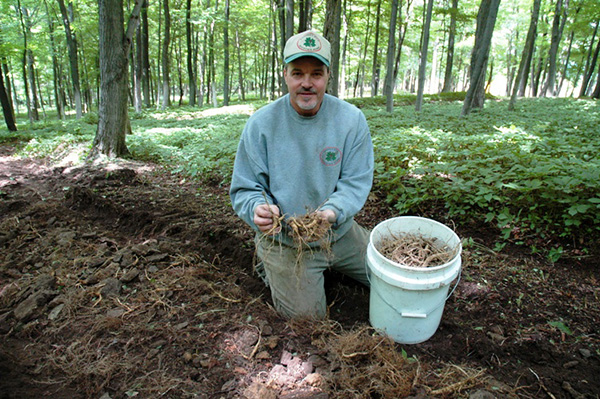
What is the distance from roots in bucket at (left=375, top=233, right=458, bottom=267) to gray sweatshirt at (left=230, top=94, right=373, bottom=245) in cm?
36

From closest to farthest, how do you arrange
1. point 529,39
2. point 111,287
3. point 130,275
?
point 111,287 < point 130,275 < point 529,39

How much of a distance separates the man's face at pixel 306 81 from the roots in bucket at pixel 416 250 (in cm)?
111

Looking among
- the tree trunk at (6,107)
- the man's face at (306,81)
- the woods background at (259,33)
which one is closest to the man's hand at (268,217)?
the man's face at (306,81)

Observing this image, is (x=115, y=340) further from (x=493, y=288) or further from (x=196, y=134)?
(x=196, y=134)

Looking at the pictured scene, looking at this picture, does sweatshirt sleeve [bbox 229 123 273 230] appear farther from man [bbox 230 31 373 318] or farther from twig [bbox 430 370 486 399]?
twig [bbox 430 370 486 399]

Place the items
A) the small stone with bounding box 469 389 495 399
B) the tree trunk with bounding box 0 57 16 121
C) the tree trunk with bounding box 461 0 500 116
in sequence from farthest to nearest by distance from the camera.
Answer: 1. the tree trunk with bounding box 0 57 16 121
2. the tree trunk with bounding box 461 0 500 116
3. the small stone with bounding box 469 389 495 399

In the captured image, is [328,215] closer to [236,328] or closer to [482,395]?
[236,328]

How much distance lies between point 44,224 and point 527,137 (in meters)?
6.64

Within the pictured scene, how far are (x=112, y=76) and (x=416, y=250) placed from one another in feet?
21.3

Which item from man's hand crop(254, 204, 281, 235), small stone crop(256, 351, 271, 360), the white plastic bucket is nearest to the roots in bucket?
the white plastic bucket

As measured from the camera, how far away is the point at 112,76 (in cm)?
621

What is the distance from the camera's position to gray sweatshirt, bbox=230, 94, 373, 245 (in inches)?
91.7

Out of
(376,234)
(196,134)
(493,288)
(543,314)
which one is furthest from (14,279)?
(196,134)


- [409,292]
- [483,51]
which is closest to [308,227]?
[409,292]
